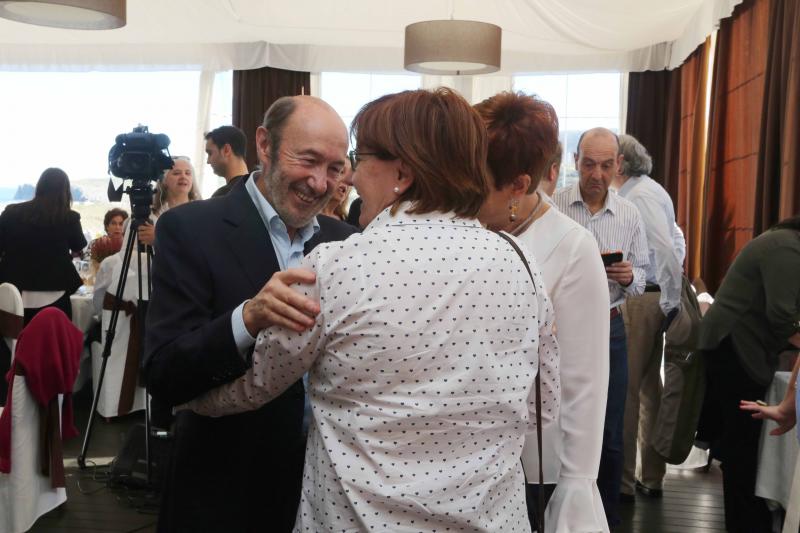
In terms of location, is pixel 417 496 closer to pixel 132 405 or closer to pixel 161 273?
pixel 161 273

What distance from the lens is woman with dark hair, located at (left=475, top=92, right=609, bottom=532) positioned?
176cm

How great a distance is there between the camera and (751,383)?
12.2 feet

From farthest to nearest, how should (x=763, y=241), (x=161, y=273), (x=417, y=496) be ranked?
1. (x=763, y=241)
2. (x=161, y=273)
3. (x=417, y=496)

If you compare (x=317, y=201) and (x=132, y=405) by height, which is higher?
(x=317, y=201)

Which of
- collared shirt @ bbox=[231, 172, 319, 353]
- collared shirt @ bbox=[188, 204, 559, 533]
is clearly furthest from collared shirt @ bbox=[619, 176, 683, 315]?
collared shirt @ bbox=[188, 204, 559, 533]

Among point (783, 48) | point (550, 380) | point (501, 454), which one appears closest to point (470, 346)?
point (501, 454)

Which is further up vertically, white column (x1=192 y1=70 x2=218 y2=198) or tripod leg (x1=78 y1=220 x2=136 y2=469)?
white column (x1=192 y1=70 x2=218 y2=198)

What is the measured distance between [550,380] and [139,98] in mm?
9156

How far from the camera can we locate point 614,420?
331cm

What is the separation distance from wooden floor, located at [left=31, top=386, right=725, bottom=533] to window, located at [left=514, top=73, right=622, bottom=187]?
454cm

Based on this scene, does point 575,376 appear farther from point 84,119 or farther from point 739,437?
point 84,119

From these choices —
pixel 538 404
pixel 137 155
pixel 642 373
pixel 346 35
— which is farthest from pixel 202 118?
pixel 538 404

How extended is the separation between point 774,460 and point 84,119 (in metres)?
8.39

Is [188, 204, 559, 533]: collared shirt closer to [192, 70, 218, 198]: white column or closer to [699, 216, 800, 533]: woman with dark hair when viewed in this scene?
[699, 216, 800, 533]: woman with dark hair
